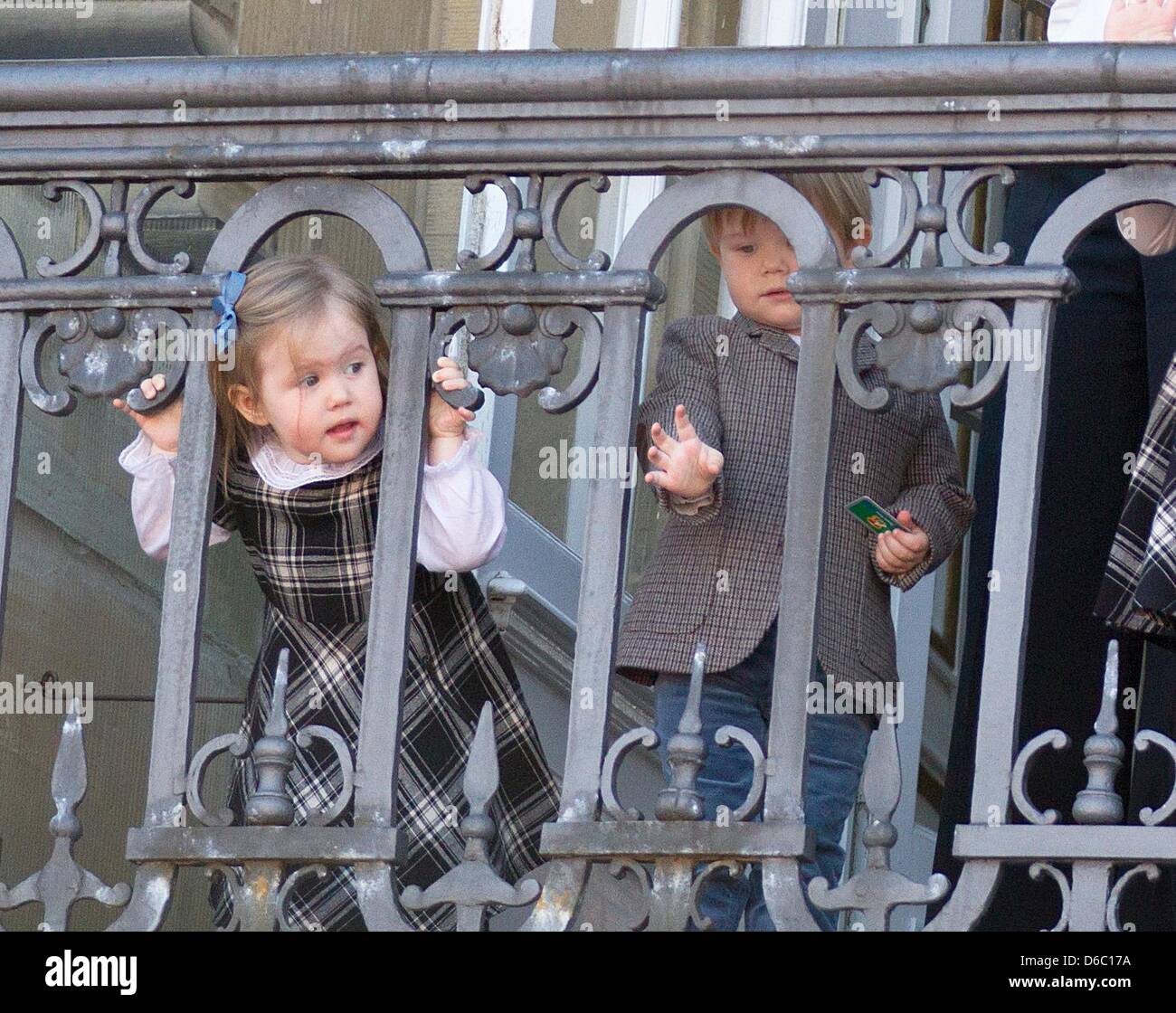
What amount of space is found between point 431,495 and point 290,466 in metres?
0.35

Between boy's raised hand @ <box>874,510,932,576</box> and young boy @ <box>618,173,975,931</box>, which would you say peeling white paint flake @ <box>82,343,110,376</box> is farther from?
boy's raised hand @ <box>874,510,932,576</box>

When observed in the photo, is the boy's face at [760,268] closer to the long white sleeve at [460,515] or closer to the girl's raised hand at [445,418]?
the long white sleeve at [460,515]

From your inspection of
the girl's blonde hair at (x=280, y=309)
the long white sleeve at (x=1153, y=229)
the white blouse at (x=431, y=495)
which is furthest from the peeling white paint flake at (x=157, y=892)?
the long white sleeve at (x=1153, y=229)

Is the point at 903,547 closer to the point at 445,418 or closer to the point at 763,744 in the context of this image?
the point at 763,744

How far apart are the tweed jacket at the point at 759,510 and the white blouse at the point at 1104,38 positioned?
0.55m

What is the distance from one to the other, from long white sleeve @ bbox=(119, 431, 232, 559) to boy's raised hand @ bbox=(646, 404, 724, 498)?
0.73 metres

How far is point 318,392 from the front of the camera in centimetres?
405

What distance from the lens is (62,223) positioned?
17.4 feet

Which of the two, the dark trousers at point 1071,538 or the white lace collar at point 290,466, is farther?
the dark trousers at point 1071,538

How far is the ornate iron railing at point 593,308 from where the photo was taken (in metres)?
3.22

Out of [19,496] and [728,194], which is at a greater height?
[728,194]

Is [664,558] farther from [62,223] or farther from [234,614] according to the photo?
[62,223]
